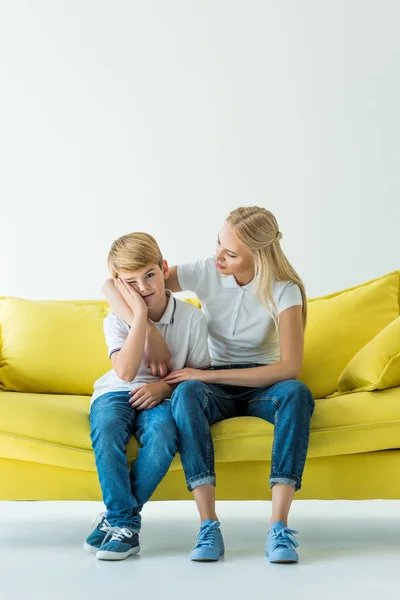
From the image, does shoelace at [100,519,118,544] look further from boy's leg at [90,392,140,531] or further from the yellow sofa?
the yellow sofa

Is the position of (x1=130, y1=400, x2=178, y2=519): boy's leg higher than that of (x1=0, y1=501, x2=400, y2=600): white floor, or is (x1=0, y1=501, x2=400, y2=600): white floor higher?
(x1=130, y1=400, x2=178, y2=519): boy's leg

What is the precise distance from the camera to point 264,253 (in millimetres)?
2477

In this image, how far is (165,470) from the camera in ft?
7.00

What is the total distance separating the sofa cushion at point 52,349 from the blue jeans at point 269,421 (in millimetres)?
660

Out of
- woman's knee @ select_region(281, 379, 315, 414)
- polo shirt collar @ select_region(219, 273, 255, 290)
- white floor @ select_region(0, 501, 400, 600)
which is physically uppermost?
polo shirt collar @ select_region(219, 273, 255, 290)

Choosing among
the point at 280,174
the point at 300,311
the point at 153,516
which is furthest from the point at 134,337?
the point at 280,174

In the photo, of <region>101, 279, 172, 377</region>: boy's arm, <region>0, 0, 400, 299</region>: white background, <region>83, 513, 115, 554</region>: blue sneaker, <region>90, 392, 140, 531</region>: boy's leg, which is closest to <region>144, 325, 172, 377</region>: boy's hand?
<region>101, 279, 172, 377</region>: boy's arm

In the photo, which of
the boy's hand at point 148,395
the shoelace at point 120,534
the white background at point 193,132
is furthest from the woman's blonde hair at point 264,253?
the white background at point 193,132

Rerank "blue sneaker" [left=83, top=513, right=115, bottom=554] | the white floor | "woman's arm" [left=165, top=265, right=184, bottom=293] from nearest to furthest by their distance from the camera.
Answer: the white floor < "blue sneaker" [left=83, top=513, right=115, bottom=554] < "woman's arm" [left=165, top=265, right=184, bottom=293]

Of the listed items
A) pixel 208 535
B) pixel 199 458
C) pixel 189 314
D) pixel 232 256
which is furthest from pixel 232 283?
pixel 208 535

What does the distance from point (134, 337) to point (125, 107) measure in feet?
5.82

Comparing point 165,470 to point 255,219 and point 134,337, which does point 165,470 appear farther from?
point 255,219

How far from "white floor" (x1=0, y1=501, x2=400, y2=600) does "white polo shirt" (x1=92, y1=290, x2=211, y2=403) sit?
18.7 inches

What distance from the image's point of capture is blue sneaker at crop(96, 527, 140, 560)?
6.82 ft
